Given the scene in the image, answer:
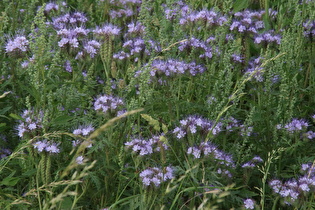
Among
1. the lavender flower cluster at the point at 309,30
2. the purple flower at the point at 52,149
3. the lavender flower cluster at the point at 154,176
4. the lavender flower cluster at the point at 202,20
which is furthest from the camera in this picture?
the lavender flower cluster at the point at 309,30

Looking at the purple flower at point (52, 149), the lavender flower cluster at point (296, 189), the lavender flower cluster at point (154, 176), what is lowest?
the lavender flower cluster at point (296, 189)

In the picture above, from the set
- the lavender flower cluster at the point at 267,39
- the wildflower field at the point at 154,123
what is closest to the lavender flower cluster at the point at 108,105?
the wildflower field at the point at 154,123

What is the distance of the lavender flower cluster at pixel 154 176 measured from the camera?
2277 millimetres

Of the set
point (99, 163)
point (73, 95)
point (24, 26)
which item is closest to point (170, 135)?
point (99, 163)

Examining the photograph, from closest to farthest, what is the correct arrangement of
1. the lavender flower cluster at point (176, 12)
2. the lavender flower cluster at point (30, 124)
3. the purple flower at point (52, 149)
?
the purple flower at point (52, 149) < the lavender flower cluster at point (30, 124) < the lavender flower cluster at point (176, 12)

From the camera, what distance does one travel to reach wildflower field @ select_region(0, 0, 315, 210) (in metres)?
2.44

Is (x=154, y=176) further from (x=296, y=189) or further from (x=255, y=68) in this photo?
(x=255, y=68)

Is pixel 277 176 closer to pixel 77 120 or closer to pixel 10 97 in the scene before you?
pixel 77 120

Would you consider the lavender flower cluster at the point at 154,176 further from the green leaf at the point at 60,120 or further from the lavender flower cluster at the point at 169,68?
the lavender flower cluster at the point at 169,68

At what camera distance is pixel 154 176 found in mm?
2309

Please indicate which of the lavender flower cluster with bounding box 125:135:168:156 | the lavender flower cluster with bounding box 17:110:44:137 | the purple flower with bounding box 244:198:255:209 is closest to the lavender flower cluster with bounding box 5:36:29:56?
the lavender flower cluster with bounding box 17:110:44:137

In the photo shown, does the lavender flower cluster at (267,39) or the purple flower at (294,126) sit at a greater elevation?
the lavender flower cluster at (267,39)

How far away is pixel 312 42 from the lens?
3982 mm

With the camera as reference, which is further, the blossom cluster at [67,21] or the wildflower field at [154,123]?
the blossom cluster at [67,21]
